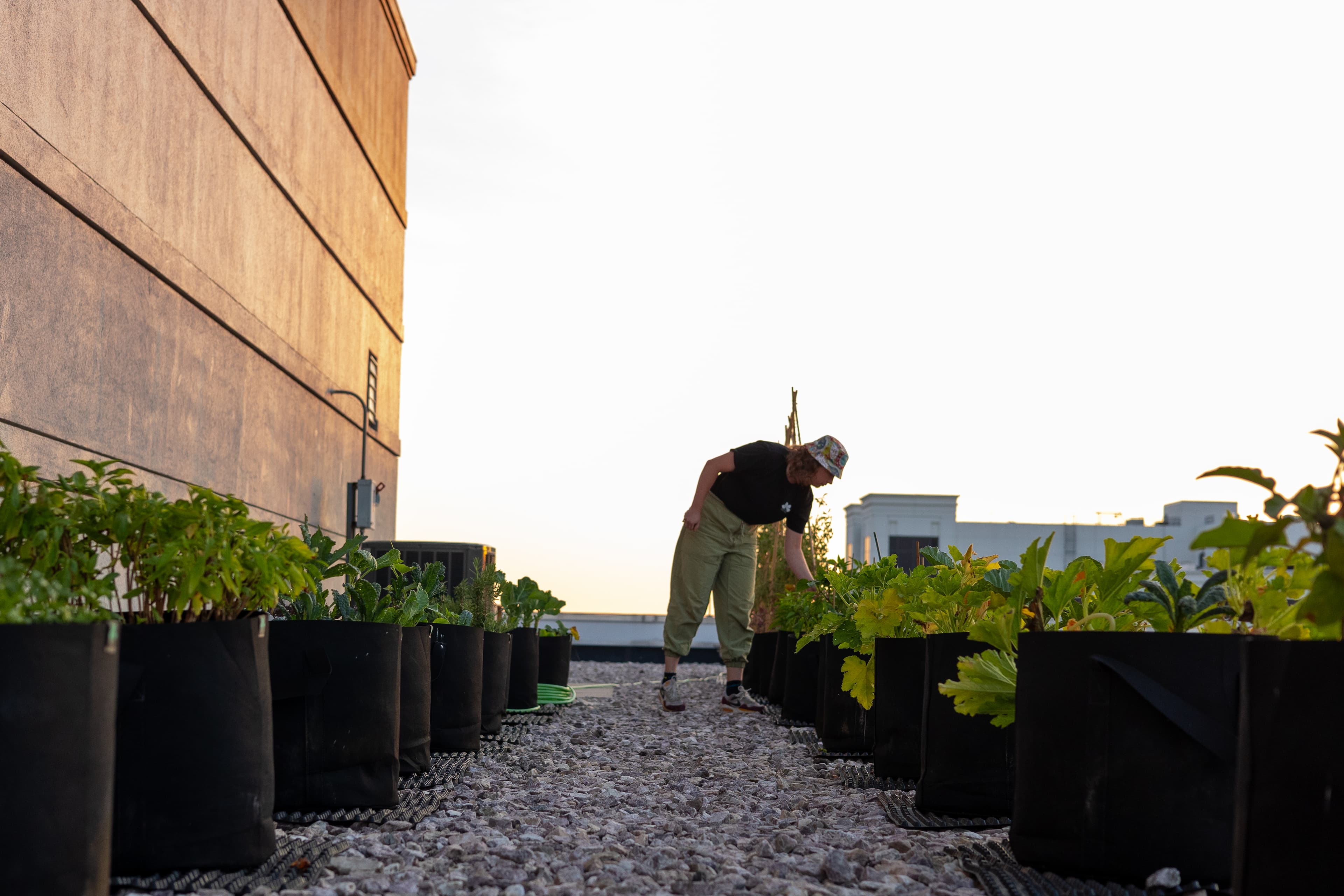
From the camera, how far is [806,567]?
5902 mm

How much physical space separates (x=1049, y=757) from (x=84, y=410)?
3.77 m

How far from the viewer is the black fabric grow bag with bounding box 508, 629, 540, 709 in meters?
5.33

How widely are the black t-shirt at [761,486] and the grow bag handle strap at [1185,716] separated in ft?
12.6

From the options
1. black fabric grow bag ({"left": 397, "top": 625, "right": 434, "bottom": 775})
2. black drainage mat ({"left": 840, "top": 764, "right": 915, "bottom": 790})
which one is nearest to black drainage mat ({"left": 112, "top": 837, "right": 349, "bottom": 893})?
black fabric grow bag ({"left": 397, "top": 625, "right": 434, "bottom": 775})

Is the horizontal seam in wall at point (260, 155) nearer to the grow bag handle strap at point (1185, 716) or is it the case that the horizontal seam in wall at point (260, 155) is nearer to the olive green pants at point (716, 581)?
the olive green pants at point (716, 581)

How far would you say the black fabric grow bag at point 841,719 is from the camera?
388cm

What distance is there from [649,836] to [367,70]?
9572 mm

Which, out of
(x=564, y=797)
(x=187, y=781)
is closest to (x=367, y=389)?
(x=564, y=797)

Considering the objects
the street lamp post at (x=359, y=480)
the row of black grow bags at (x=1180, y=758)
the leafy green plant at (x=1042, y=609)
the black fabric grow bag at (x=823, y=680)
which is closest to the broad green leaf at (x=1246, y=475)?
the row of black grow bags at (x=1180, y=758)

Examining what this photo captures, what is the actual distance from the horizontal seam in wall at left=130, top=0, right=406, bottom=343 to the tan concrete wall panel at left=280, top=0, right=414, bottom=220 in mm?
253

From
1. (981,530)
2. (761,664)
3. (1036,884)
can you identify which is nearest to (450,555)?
(761,664)

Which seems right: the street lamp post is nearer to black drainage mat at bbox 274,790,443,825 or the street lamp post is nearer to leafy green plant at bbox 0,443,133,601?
black drainage mat at bbox 274,790,443,825

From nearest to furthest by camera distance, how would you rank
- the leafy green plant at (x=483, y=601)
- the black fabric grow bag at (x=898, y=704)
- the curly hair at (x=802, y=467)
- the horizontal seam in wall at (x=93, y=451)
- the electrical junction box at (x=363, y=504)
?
the black fabric grow bag at (x=898, y=704) < the horizontal seam in wall at (x=93, y=451) < the leafy green plant at (x=483, y=601) < the curly hair at (x=802, y=467) < the electrical junction box at (x=363, y=504)

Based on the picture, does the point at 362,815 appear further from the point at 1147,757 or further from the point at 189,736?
the point at 1147,757
